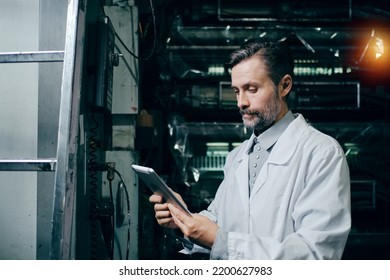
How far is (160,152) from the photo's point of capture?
11.3 feet

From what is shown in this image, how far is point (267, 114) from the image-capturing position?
1627mm

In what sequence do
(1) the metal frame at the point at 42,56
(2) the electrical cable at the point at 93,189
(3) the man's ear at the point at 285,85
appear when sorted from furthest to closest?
(2) the electrical cable at the point at 93,189, (3) the man's ear at the point at 285,85, (1) the metal frame at the point at 42,56

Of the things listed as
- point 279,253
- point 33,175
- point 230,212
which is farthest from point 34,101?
point 279,253

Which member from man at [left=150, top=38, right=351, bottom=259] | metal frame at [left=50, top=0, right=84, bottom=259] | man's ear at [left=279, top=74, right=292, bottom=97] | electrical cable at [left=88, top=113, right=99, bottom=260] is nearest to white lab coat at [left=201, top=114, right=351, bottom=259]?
man at [left=150, top=38, right=351, bottom=259]

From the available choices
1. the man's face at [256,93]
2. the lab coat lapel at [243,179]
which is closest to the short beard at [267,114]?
the man's face at [256,93]

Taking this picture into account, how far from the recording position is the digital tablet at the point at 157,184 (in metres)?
1.35

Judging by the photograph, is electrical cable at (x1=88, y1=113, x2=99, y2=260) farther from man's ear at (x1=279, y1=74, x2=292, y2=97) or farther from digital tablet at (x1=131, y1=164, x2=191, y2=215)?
man's ear at (x1=279, y1=74, x2=292, y2=97)

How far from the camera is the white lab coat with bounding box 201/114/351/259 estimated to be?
136cm

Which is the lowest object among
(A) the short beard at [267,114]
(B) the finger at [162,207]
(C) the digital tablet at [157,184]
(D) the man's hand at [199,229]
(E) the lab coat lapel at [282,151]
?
(D) the man's hand at [199,229]

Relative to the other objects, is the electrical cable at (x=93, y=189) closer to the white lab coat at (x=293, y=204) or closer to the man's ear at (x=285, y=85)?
the white lab coat at (x=293, y=204)

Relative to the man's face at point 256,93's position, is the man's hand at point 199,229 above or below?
below

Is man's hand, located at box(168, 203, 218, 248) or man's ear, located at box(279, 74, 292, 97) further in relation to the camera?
man's ear, located at box(279, 74, 292, 97)

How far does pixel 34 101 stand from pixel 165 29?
1.79 metres

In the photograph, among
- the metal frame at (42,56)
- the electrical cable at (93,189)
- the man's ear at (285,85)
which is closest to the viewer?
the metal frame at (42,56)
